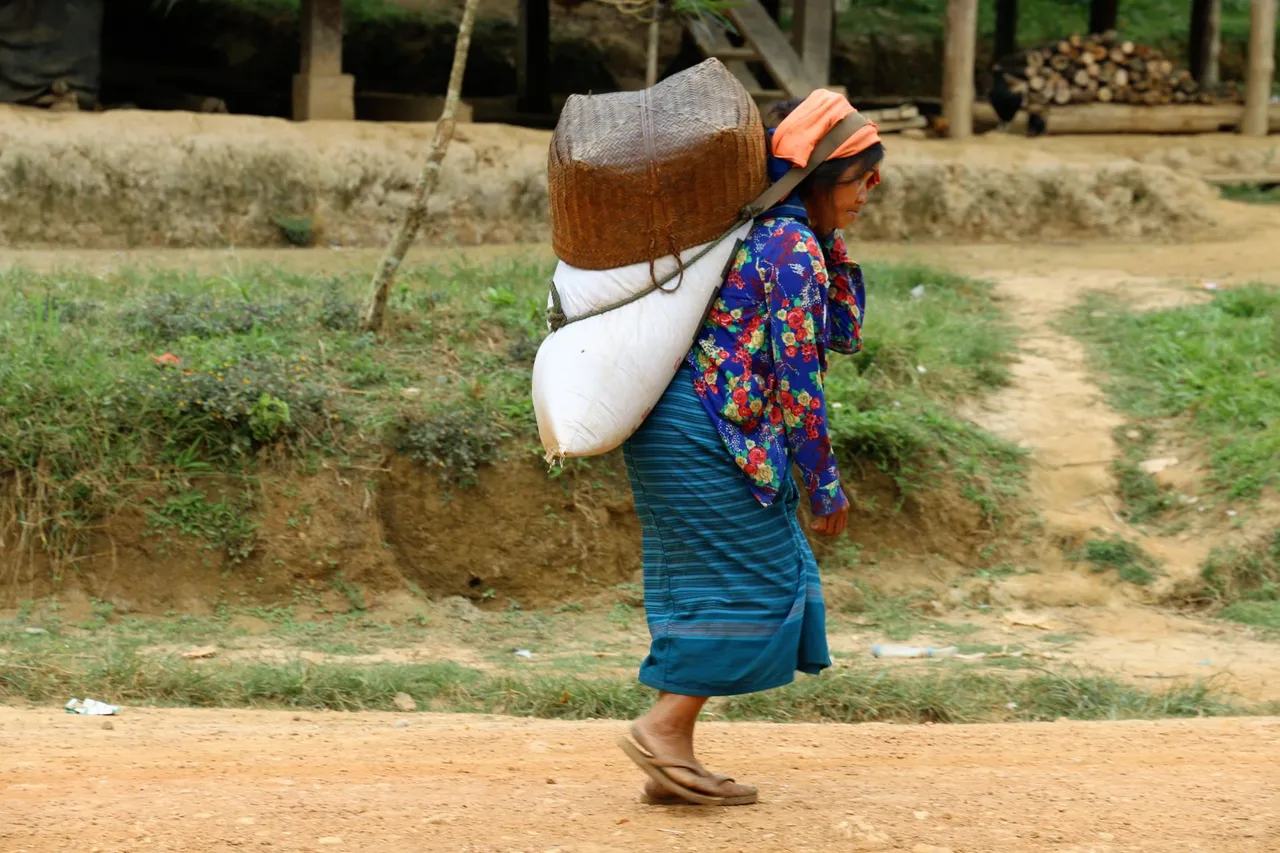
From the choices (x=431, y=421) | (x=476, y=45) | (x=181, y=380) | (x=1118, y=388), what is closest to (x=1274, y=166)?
(x=1118, y=388)

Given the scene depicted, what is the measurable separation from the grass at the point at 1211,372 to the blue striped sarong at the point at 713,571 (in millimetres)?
4451

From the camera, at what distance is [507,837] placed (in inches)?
122

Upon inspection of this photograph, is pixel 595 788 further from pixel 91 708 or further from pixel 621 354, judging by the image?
pixel 91 708

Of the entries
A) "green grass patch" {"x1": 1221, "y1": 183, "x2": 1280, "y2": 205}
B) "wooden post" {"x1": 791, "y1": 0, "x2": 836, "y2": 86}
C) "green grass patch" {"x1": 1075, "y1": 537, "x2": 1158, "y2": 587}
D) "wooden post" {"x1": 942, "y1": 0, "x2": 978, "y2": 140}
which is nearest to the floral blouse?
"green grass patch" {"x1": 1075, "y1": 537, "x2": 1158, "y2": 587}

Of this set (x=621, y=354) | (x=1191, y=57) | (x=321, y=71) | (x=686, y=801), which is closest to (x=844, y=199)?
(x=621, y=354)

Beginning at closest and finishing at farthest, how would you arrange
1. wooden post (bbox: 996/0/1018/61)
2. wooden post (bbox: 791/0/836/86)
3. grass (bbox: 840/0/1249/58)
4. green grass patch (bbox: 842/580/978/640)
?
green grass patch (bbox: 842/580/978/640), wooden post (bbox: 791/0/836/86), wooden post (bbox: 996/0/1018/61), grass (bbox: 840/0/1249/58)

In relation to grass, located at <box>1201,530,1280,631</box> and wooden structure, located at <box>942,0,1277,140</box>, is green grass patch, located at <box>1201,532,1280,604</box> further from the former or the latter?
wooden structure, located at <box>942,0,1277,140</box>

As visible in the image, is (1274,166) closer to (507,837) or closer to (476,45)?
(476,45)

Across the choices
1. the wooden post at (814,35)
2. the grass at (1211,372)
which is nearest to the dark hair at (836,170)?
the grass at (1211,372)

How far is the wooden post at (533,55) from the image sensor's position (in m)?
14.1

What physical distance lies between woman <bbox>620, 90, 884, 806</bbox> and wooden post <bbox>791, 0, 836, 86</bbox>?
853cm

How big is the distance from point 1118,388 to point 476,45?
33.1ft

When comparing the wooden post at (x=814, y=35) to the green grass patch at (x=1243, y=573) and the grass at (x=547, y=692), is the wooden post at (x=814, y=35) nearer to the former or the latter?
the green grass patch at (x=1243, y=573)

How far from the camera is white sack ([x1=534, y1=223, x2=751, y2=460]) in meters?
3.02
